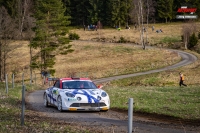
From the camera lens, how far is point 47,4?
55.3 metres

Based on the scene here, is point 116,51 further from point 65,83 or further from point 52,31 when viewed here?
point 65,83

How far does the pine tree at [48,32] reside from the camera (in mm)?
54062

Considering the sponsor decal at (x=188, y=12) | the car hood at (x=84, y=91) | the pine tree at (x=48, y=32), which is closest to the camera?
the car hood at (x=84, y=91)

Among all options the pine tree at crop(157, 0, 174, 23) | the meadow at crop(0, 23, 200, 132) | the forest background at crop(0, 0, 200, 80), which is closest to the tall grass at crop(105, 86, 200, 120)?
the meadow at crop(0, 23, 200, 132)

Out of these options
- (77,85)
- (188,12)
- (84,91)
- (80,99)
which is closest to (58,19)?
(77,85)

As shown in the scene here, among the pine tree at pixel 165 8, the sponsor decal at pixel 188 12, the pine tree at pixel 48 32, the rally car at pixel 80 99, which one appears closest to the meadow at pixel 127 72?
the rally car at pixel 80 99

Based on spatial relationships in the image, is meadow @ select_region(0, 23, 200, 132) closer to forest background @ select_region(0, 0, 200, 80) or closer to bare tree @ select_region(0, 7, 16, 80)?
forest background @ select_region(0, 0, 200, 80)

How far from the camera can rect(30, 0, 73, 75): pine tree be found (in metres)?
54.1

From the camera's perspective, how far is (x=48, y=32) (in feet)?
181

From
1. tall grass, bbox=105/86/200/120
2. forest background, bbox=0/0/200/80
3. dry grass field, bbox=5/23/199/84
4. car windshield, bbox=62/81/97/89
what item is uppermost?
forest background, bbox=0/0/200/80

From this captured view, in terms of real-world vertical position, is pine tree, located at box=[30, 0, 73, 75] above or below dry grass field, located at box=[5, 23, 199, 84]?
above

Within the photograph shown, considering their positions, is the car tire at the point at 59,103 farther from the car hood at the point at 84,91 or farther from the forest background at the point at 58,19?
the forest background at the point at 58,19

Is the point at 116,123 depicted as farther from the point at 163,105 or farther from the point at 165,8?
the point at 165,8

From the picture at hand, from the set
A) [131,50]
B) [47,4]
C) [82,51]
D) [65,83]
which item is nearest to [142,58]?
[131,50]
